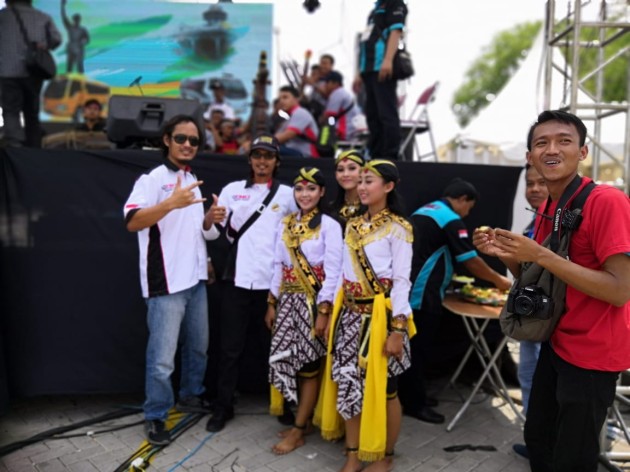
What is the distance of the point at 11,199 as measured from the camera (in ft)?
11.9

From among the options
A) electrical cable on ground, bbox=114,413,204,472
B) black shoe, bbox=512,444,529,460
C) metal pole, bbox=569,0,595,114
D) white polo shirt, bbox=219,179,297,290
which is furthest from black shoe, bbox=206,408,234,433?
metal pole, bbox=569,0,595,114

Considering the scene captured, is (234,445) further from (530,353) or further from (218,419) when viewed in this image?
(530,353)

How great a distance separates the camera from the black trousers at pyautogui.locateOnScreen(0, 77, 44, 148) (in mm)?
4302

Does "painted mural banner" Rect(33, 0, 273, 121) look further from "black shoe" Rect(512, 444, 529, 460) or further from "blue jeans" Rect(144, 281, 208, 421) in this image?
"black shoe" Rect(512, 444, 529, 460)

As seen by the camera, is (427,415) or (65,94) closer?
(427,415)

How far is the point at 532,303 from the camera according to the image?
1.96 meters

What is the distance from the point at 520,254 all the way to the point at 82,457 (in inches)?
115

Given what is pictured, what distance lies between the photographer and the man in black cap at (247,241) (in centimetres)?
329

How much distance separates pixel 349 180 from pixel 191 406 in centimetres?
213

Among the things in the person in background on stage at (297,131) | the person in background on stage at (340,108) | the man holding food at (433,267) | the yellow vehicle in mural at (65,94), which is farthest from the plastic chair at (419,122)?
the yellow vehicle in mural at (65,94)

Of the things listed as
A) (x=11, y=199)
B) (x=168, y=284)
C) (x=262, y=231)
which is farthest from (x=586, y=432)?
(x=11, y=199)

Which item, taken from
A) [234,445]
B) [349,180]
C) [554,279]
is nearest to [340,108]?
[349,180]

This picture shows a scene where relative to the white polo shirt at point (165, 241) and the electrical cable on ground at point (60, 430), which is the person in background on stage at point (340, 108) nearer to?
the white polo shirt at point (165, 241)

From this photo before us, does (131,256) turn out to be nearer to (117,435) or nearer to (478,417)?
(117,435)
